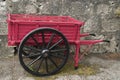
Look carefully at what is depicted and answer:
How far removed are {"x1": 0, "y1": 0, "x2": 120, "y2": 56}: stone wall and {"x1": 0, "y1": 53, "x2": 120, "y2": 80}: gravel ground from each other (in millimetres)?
508

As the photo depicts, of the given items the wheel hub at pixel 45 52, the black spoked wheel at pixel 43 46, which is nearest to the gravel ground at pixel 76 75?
the black spoked wheel at pixel 43 46

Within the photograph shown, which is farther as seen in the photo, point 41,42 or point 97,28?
point 97,28

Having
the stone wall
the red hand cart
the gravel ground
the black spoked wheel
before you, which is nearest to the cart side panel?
the red hand cart

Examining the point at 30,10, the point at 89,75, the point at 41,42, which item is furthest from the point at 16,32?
the point at 89,75

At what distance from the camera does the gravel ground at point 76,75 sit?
3860mm

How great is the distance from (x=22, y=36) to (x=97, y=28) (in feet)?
6.61

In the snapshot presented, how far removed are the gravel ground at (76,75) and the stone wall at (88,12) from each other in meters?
0.51

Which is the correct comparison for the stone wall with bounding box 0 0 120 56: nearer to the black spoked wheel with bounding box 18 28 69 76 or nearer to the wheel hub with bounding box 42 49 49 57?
the black spoked wheel with bounding box 18 28 69 76

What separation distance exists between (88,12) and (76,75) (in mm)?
1607

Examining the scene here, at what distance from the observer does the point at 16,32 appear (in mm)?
3662

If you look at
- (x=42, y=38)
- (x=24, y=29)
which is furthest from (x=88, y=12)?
(x=24, y=29)

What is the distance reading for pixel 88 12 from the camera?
4.80 m

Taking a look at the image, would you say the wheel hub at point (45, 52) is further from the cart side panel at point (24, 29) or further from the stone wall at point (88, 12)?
the stone wall at point (88, 12)

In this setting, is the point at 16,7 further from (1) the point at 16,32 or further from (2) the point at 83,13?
(2) the point at 83,13
